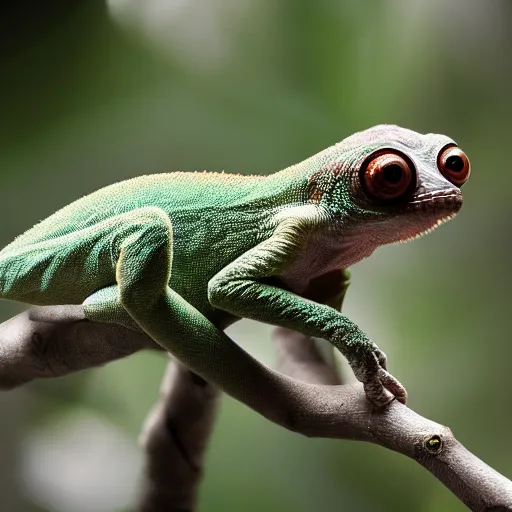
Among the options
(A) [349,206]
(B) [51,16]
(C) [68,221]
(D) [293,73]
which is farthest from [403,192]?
(B) [51,16]

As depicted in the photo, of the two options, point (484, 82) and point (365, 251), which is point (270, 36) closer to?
point (484, 82)

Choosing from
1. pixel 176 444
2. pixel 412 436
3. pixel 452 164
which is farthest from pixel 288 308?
pixel 176 444

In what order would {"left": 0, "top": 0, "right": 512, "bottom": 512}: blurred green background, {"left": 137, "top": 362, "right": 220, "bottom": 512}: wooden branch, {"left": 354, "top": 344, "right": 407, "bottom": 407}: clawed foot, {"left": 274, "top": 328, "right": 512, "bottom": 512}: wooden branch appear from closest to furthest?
{"left": 274, "top": 328, "right": 512, "bottom": 512}: wooden branch
{"left": 354, "top": 344, "right": 407, "bottom": 407}: clawed foot
{"left": 137, "top": 362, "right": 220, "bottom": 512}: wooden branch
{"left": 0, "top": 0, "right": 512, "bottom": 512}: blurred green background

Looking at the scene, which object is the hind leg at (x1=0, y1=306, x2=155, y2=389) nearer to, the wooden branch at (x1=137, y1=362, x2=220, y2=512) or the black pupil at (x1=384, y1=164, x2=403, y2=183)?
the wooden branch at (x1=137, y1=362, x2=220, y2=512)

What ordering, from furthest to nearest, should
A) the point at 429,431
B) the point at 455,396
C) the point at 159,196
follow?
the point at 455,396, the point at 159,196, the point at 429,431

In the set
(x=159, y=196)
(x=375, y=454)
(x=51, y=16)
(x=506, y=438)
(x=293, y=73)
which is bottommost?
(x=375, y=454)

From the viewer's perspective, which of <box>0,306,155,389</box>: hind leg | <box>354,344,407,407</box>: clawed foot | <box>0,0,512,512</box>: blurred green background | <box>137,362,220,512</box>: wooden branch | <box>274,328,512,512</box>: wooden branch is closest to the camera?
<box>274,328,512,512</box>: wooden branch

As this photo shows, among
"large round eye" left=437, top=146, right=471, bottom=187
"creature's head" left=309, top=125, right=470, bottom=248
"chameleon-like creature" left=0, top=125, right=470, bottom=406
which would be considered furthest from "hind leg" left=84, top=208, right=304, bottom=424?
"large round eye" left=437, top=146, right=471, bottom=187

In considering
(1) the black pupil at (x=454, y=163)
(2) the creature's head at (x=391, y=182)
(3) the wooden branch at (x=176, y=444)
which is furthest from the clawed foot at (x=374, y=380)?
(3) the wooden branch at (x=176, y=444)
